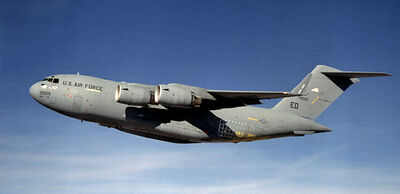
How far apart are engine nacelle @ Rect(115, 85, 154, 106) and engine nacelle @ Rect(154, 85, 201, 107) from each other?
33 centimetres

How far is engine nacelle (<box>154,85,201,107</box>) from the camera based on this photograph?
13000 millimetres

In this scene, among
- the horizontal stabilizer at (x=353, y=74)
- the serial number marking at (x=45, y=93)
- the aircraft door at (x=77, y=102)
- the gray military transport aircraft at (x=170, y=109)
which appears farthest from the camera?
the horizontal stabilizer at (x=353, y=74)

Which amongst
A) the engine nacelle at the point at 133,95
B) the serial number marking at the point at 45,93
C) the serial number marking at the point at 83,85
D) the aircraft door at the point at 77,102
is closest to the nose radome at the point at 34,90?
the serial number marking at the point at 45,93

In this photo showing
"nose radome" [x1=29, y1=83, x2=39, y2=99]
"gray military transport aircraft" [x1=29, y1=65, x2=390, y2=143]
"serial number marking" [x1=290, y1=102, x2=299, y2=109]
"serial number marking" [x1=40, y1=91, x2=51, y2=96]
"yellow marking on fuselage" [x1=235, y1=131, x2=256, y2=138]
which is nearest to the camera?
"gray military transport aircraft" [x1=29, y1=65, x2=390, y2=143]

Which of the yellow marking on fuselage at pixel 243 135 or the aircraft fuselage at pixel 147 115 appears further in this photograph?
the yellow marking on fuselage at pixel 243 135

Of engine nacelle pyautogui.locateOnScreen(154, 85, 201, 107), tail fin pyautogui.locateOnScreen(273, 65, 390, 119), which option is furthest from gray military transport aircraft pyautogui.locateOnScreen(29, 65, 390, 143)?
tail fin pyautogui.locateOnScreen(273, 65, 390, 119)

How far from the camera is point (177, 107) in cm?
1373

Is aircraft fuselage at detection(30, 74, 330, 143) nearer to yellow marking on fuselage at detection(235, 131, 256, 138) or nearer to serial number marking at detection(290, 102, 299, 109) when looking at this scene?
yellow marking on fuselage at detection(235, 131, 256, 138)

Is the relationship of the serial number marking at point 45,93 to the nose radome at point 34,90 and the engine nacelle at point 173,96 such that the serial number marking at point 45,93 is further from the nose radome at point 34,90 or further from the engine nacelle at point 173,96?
the engine nacelle at point 173,96

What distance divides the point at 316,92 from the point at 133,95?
28.5 ft

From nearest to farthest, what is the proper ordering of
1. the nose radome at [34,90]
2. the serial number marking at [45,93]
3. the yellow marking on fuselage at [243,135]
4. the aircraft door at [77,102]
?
the aircraft door at [77,102] → the serial number marking at [45,93] → the nose radome at [34,90] → the yellow marking on fuselage at [243,135]

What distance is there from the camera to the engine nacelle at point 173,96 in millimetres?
13000

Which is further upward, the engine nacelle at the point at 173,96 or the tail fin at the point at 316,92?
the tail fin at the point at 316,92

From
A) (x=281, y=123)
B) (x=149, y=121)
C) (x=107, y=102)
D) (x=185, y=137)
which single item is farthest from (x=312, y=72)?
(x=107, y=102)
